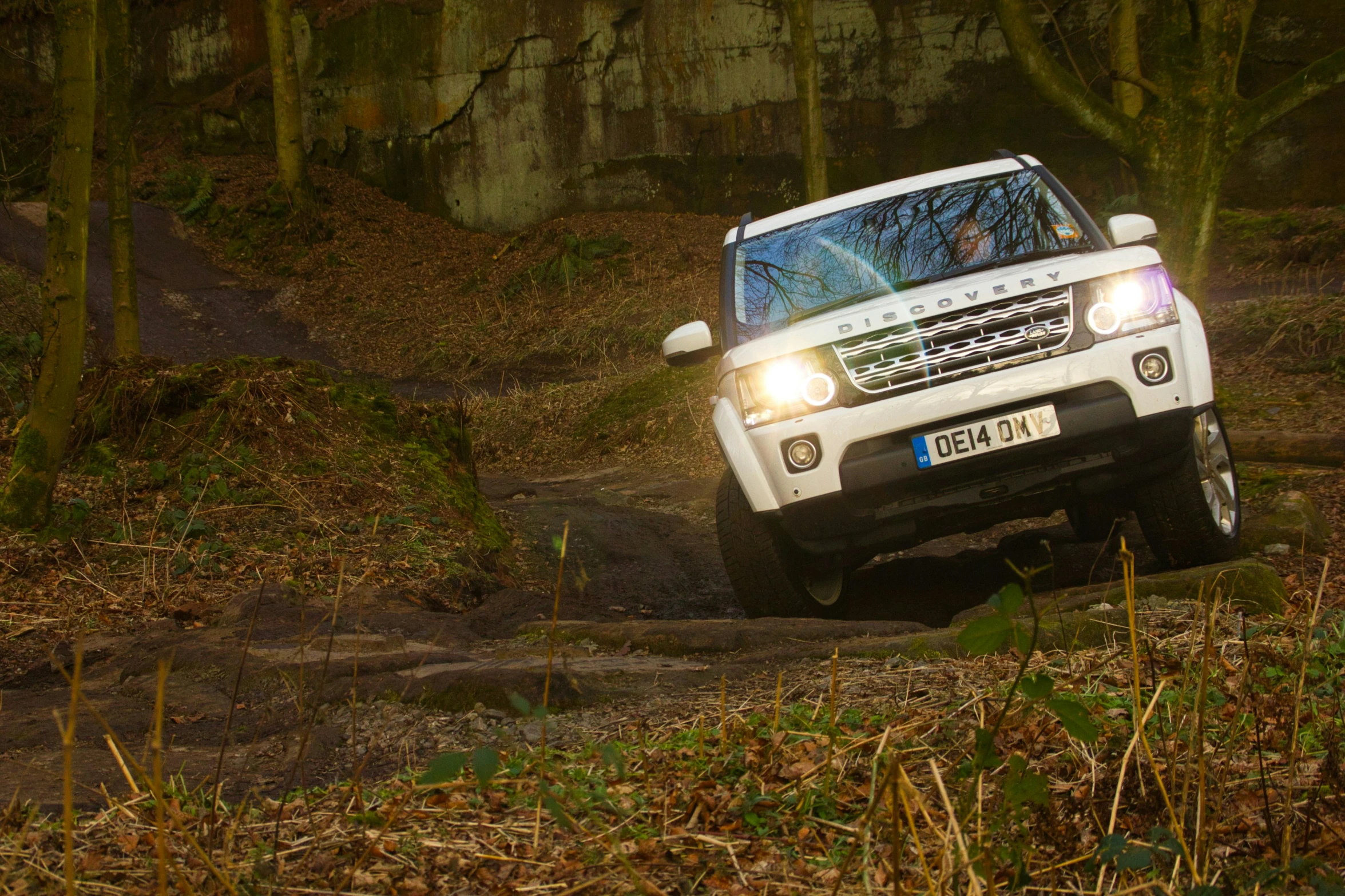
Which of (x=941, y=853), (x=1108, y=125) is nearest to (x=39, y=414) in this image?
(x=941, y=853)

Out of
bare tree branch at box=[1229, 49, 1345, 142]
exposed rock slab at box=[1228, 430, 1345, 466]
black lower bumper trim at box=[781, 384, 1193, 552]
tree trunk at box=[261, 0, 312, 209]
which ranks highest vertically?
tree trunk at box=[261, 0, 312, 209]

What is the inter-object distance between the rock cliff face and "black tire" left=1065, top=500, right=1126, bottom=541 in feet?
42.0

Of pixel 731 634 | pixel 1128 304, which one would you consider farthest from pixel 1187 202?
pixel 731 634

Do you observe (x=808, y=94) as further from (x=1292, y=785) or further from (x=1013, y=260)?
(x=1292, y=785)

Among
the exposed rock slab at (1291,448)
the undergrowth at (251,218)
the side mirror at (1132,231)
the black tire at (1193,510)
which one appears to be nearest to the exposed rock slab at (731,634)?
the black tire at (1193,510)

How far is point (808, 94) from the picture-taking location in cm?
1484

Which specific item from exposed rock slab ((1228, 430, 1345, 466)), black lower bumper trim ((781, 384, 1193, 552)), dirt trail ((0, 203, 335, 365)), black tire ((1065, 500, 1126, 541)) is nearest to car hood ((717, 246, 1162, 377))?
black lower bumper trim ((781, 384, 1193, 552))

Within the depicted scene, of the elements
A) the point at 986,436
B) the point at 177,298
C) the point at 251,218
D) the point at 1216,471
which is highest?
the point at 251,218

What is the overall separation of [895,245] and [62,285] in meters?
4.41

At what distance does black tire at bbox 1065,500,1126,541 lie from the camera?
6203 millimetres

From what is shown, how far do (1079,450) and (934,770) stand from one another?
8.58ft

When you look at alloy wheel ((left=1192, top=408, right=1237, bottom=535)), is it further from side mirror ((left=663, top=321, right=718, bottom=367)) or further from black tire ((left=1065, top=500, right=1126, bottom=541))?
side mirror ((left=663, top=321, right=718, bottom=367))

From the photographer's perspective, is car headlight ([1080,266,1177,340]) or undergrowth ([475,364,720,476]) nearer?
car headlight ([1080,266,1177,340])

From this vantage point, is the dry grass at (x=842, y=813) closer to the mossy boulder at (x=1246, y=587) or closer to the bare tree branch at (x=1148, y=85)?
the mossy boulder at (x=1246, y=587)
